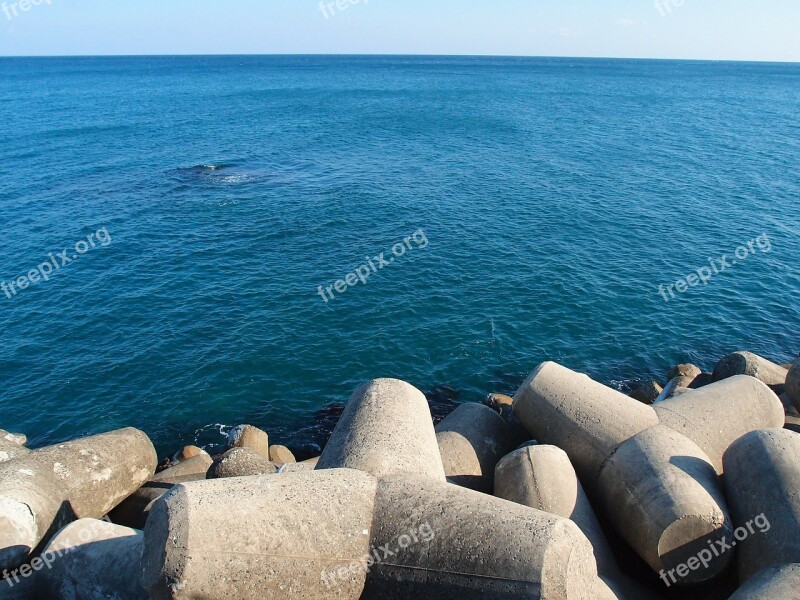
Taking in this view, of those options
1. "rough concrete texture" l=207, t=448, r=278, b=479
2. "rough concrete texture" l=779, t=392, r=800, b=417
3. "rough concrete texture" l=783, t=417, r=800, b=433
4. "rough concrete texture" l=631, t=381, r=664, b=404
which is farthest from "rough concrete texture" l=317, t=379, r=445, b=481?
"rough concrete texture" l=779, t=392, r=800, b=417

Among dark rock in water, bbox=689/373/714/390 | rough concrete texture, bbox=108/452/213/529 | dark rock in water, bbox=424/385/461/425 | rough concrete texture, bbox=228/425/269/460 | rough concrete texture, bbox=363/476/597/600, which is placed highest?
rough concrete texture, bbox=363/476/597/600

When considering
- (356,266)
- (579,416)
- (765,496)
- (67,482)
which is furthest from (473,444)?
(356,266)

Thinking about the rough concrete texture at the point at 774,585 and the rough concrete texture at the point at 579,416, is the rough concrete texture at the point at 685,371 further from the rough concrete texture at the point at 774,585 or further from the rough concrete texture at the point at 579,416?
the rough concrete texture at the point at 774,585

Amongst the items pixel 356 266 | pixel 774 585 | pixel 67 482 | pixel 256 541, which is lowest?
pixel 356 266

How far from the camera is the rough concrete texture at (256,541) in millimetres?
7789

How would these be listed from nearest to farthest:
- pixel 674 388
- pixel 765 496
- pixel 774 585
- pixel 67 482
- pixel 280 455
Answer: pixel 774 585
pixel 765 496
pixel 67 482
pixel 674 388
pixel 280 455

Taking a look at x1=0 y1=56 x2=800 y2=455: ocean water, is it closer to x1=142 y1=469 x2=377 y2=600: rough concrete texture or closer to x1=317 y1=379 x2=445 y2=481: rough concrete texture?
x1=317 y1=379 x2=445 y2=481: rough concrete texture

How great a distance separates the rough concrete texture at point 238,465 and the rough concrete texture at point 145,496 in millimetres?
797

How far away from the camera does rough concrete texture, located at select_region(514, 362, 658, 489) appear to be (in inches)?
500

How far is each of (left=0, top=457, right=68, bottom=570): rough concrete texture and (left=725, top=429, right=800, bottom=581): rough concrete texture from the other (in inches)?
482

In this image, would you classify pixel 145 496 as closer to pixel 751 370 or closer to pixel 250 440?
pixel 250 440

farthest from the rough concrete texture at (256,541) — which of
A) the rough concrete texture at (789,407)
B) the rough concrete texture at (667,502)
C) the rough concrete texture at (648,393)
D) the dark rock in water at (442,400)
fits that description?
the rough concrete texture at (648,393)

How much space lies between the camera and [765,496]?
1021cm

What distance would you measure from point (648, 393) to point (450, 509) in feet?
49.1
